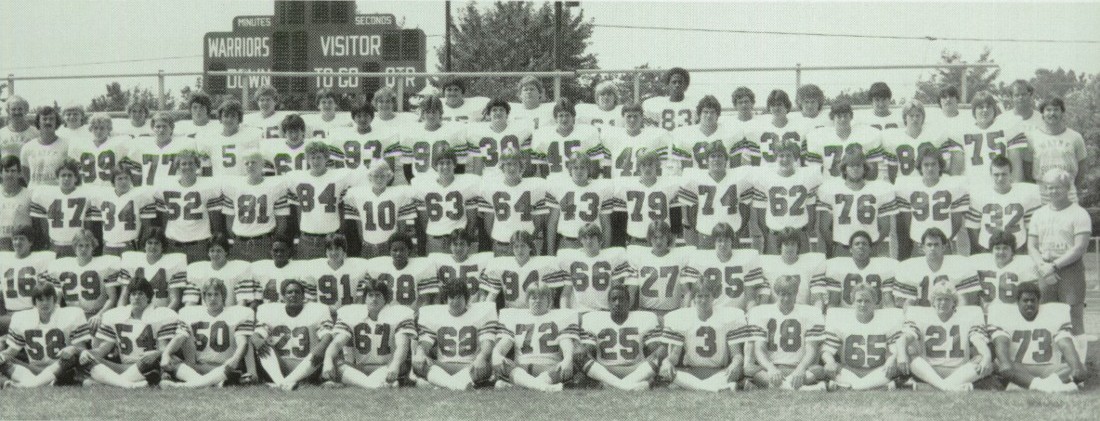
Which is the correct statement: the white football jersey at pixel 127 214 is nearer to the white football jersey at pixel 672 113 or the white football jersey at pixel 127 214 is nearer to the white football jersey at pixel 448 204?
the white football jersey at pixel 448 204

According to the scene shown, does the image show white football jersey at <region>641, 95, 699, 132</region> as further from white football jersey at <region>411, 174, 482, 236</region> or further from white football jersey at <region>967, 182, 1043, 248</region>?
white football jersey at <region>967, 182, 1043, 248</region>

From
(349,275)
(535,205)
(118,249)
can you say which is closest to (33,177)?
(118,249)

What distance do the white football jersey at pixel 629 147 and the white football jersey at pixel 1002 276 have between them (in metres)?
2.83

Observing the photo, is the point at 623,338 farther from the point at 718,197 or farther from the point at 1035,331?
the point at 1035,331

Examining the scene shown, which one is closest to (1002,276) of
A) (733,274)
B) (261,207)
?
(733,274)

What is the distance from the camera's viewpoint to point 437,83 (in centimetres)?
2755

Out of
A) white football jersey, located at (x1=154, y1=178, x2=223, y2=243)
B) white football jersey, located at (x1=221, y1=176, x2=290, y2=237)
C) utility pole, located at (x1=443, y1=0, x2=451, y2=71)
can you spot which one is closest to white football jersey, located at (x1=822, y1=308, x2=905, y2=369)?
white football jersey, located at (x1=221, y1=176, x2=290, y2=237)

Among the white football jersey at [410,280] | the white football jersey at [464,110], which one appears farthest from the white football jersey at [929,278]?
the white football jersey at [464,110]

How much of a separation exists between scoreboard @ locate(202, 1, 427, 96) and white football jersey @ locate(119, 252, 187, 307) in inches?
196

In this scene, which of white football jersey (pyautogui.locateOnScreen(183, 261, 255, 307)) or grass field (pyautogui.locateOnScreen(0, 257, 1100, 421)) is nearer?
grass field (pyautogui.locateOnScreen(0, 257, 1100, 421))

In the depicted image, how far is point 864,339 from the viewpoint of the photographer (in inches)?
382

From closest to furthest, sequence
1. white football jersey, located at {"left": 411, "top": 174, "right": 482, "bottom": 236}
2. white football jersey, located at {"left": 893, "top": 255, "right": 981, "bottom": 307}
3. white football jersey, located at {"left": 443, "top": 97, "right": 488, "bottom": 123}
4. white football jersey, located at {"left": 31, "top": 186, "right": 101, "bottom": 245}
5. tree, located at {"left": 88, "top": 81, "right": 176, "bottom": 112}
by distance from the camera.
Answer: white football jersey, located at {"left": 893, "top": 255, "right": 981, "bottom": 307} → white football jersey, located at {"left": 411, "top": 174, "right": 482, "bottom": 236} → white football jersey, located at {"left": 31, "top": 186, "right": 101, "bottom": 245} → white football jersey, located at {"left": 443, "top": 97, "right": 488, "bottom": 123} → tree, located at {"left": 88, "top": 81, "right": 176, "bottom": 112}

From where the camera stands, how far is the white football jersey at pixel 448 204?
10.8 m

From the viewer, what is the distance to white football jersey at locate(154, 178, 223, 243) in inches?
436
